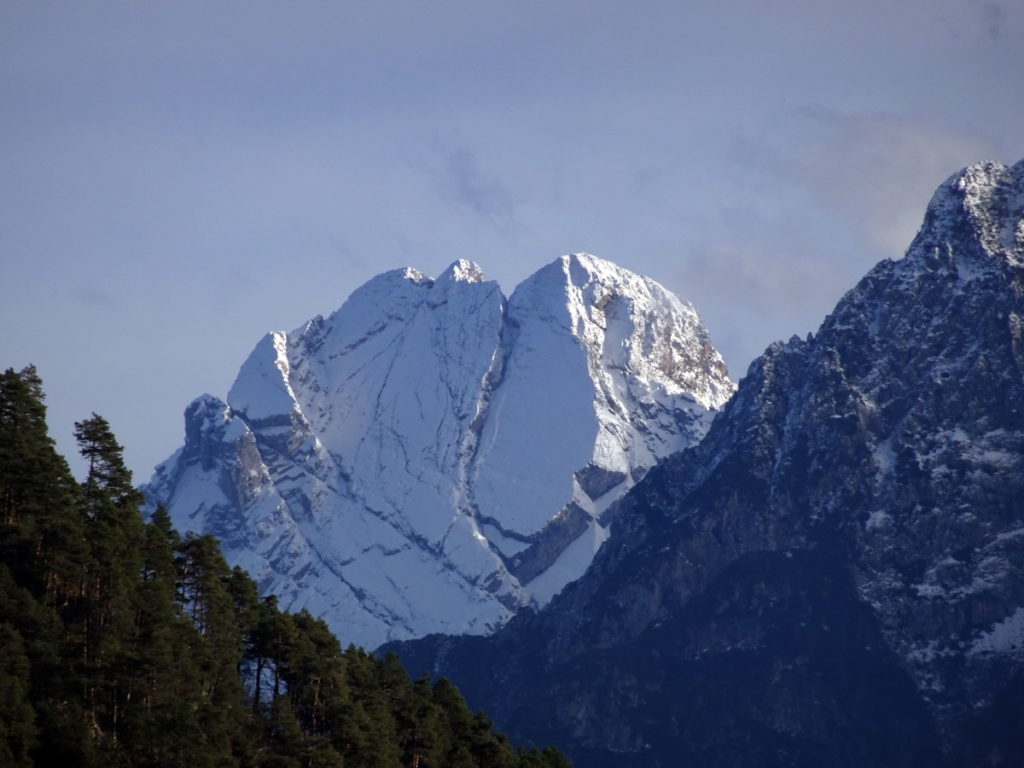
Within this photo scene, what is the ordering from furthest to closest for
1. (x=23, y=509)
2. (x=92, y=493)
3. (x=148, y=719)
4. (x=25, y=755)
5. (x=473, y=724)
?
(x=473, y=724), (x=92, y=493), (x=23, y=509), (x=148, y=719), (x=25, y=755)

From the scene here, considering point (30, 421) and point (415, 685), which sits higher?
point (30, 421)

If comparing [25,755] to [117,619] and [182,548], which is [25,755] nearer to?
[117,619]

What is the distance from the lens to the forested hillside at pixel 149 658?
4833 inches

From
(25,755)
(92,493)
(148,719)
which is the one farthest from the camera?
(92,493)

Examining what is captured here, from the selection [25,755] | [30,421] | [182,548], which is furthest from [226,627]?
[25,755]

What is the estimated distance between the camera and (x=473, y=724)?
158 m

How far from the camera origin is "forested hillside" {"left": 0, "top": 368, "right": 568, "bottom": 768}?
12275 centimetres

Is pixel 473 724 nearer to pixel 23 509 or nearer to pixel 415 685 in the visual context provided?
pixel 415 685

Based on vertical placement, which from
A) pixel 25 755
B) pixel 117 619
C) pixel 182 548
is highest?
pixel 182 548

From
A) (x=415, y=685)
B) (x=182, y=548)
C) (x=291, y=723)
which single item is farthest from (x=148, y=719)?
(x=415, y=685)

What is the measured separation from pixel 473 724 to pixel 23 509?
38.5m

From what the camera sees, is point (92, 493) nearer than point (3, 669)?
Result: No

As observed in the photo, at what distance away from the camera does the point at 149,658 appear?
126 metres

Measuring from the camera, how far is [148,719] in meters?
124
